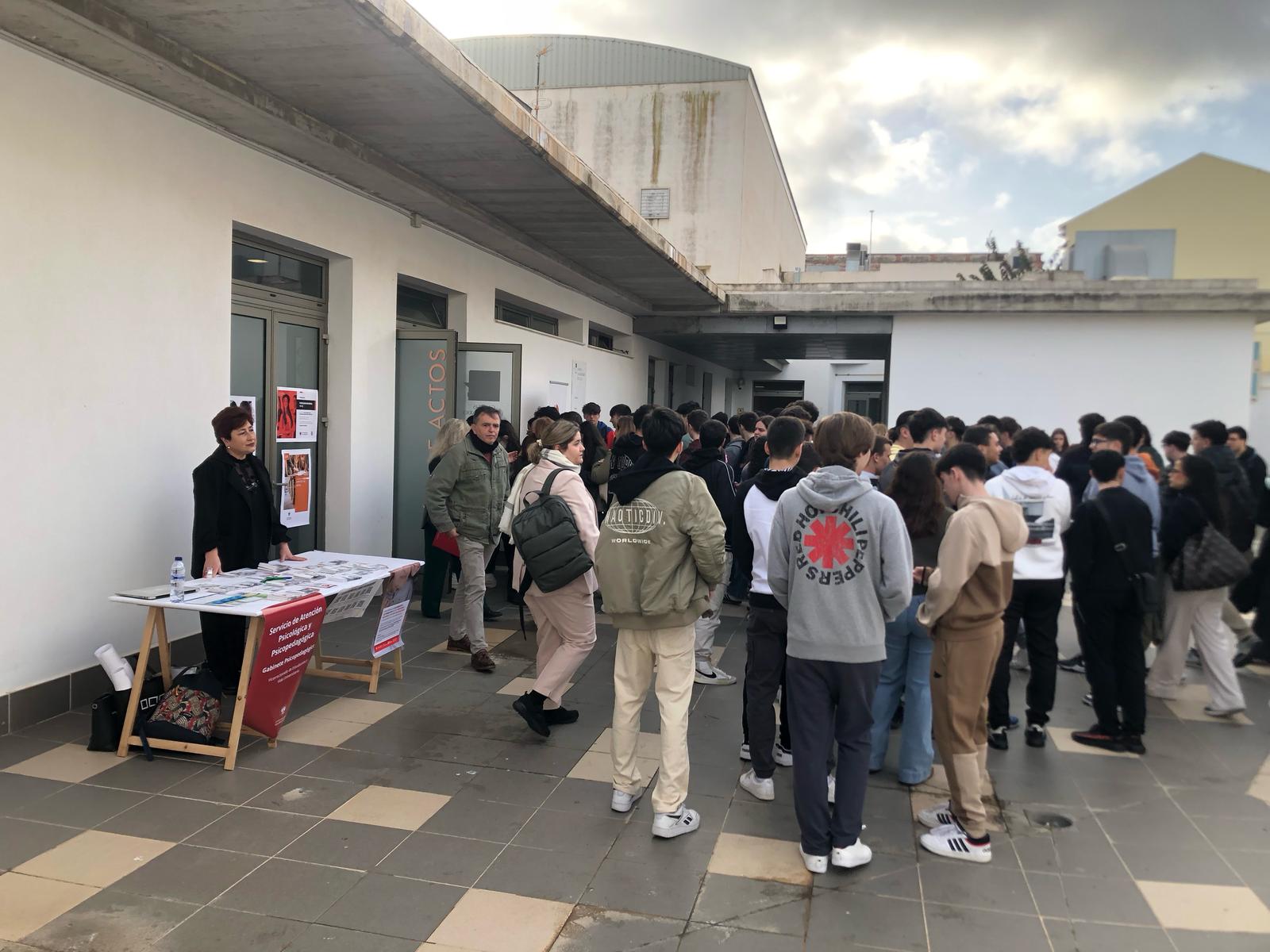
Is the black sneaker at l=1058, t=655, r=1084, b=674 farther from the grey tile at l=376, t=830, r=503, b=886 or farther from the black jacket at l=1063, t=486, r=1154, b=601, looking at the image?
the grey tile at l=376, t=830, r=503, b=886

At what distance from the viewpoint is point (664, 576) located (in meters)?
3.68

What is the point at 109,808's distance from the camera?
3791 mm

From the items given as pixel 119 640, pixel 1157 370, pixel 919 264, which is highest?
pixel 919 264

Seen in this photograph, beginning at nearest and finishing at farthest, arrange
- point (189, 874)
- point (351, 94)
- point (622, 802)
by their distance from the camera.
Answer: point (189, 874) < point (622, 802) < point (351, 94)


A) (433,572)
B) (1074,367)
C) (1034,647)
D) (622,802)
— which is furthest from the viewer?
(1074,367)

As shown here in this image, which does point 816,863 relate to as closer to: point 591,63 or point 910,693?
point 910,693

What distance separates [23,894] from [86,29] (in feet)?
12.8

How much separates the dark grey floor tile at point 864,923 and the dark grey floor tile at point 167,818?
2549 mm

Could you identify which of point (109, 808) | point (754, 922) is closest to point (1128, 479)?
point (754, 922)

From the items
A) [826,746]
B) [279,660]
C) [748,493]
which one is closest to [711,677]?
[748,493]

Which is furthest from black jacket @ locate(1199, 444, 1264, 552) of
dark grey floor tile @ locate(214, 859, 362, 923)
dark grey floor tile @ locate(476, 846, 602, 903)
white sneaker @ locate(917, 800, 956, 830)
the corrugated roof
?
the corrugated roof

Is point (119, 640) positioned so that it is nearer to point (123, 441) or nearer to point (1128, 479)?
point (123, 441)

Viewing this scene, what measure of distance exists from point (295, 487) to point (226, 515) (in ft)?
6.45

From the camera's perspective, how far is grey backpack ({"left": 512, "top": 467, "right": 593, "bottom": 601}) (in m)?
4.45
